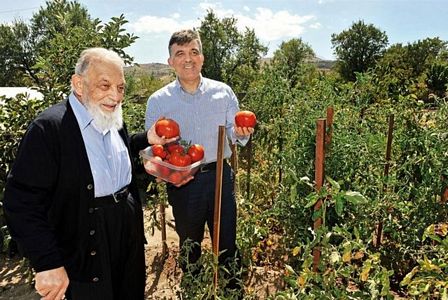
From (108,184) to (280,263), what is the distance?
5.72 feet

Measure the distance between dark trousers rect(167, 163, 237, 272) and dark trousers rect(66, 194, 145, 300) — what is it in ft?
1.23

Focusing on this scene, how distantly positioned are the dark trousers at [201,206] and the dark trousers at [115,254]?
37 cm

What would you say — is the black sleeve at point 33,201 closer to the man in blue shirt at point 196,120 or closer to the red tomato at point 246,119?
the man in blue shirt at point 196,120

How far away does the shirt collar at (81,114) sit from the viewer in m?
1.56

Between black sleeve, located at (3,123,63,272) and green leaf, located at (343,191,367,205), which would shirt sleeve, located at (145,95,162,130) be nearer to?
black sleeve, located at (3,123,63,272)

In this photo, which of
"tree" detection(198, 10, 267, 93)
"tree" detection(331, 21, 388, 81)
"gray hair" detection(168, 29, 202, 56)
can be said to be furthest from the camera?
"tree" detection(331, 21, 388, 81)

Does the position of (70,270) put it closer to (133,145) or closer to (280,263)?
(133,145)

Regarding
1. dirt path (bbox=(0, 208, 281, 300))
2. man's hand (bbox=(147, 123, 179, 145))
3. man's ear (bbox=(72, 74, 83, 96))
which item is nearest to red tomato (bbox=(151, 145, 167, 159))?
man's hand (bbox=(147, 123, 179, 145))

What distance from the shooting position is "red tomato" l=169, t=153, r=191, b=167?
6.12 feet

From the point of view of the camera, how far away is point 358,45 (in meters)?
31.8

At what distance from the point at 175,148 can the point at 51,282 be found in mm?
828

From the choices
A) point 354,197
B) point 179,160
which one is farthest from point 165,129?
point 354,197

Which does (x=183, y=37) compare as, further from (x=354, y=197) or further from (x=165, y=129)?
(x=354, y=197)

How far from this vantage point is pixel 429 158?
1856 mm
